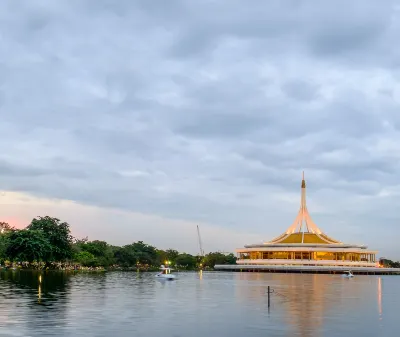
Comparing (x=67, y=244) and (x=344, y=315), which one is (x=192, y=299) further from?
(x=67, y=244)

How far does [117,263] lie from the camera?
645ft

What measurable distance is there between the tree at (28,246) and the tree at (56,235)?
410 cm

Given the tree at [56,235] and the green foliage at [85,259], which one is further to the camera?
the green foliage at [85,259]

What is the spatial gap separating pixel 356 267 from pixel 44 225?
114 meters

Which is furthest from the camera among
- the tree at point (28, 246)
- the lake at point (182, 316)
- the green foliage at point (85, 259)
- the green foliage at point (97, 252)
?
the green foliage at point (97, 252)

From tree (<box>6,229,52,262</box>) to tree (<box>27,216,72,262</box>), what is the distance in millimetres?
4104

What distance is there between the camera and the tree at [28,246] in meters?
118

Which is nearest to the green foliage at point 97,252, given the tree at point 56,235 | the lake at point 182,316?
the tree at point 56,235

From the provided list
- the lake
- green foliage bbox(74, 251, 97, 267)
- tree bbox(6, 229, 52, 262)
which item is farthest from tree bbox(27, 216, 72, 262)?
the lake

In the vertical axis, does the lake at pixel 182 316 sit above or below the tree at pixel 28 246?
below

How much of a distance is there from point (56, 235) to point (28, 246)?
10336 millimetres

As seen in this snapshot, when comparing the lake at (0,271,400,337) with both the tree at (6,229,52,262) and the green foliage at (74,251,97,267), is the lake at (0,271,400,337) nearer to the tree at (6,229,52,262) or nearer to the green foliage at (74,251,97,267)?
the tree at (6,229,52,262)

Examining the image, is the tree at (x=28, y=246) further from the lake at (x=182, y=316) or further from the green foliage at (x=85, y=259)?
the lake at (x=182, y=316)

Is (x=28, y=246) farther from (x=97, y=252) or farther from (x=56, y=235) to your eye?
(x=97, y=252)
